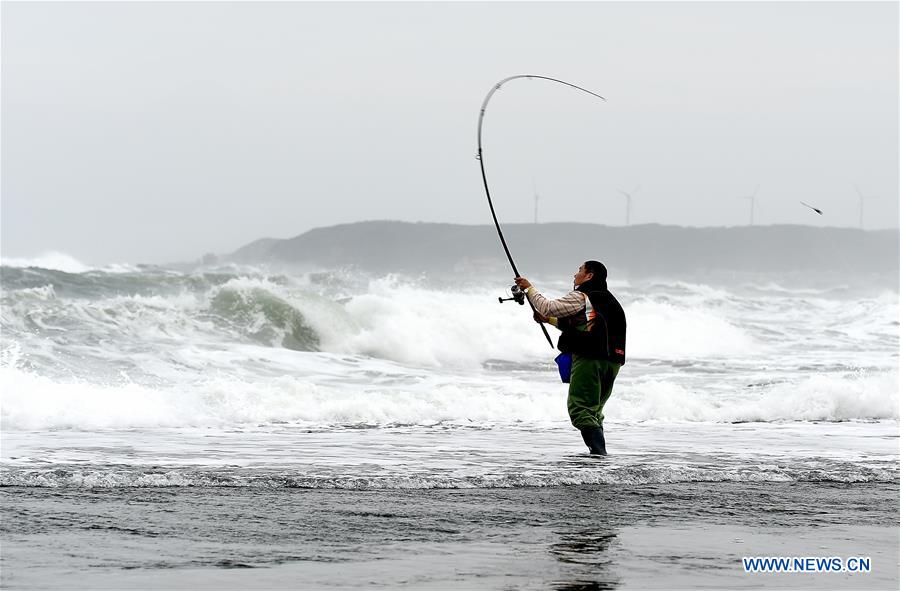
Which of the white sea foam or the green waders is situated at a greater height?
the green waders

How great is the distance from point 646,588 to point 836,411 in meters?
9.56

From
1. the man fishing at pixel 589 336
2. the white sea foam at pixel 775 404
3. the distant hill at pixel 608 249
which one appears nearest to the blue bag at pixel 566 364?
the man fishing at pixel 589 336

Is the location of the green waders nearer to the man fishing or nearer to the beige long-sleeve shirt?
the man fishing

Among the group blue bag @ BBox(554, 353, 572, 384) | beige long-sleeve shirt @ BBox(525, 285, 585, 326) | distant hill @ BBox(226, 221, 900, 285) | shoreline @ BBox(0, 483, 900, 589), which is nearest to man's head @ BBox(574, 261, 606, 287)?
beige long-sleeve shirt @ BBox(525, 285, 585, 326)

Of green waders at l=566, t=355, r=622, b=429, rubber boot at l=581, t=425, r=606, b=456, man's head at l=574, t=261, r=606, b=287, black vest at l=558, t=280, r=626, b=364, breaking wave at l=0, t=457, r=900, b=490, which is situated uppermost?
man's head at l=574, t=261, r=606, b=287

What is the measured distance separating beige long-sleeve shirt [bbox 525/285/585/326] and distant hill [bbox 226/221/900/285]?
306 ft

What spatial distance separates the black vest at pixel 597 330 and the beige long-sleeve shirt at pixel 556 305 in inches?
2.8

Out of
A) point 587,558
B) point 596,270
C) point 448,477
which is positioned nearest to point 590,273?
point 596,270

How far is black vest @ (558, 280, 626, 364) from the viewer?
840 cm

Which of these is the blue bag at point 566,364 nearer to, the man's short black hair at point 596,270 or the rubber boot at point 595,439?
the rubber boot at point 595,439

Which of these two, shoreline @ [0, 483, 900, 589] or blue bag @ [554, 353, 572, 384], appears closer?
shoreline @ [0, 483, 900, 589]

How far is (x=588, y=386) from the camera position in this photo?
8477 mm

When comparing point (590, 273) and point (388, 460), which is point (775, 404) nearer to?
point (590, 273)

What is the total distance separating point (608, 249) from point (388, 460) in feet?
385
